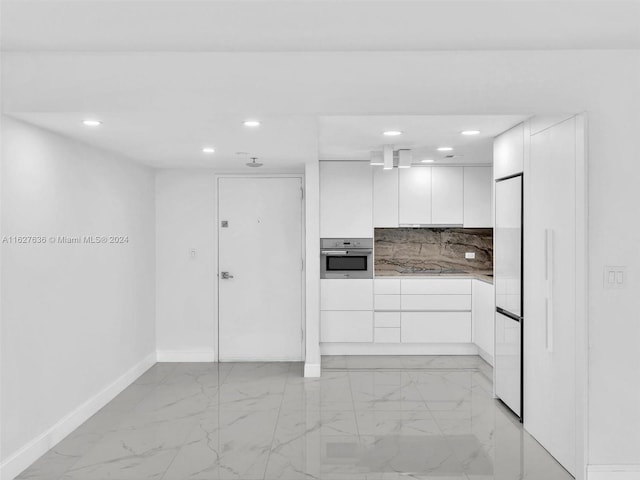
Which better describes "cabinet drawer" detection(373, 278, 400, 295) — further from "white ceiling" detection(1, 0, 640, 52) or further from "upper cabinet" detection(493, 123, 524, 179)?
"white ceiling" detection(1, 0, 640, 52)

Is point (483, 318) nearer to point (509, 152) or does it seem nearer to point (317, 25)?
point (509, 152)

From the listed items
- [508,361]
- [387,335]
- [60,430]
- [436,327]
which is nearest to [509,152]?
[508,361]

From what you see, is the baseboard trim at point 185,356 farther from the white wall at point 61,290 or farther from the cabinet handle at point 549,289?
the cabinet handle at point 549,289

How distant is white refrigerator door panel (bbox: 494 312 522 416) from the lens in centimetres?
402

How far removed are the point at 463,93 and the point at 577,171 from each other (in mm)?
834

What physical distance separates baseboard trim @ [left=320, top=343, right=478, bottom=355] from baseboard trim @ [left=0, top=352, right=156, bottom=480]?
7.60ft

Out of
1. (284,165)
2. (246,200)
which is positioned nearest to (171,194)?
(246,200)

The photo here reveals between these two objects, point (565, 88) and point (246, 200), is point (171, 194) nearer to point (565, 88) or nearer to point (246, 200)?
point (246, 200)

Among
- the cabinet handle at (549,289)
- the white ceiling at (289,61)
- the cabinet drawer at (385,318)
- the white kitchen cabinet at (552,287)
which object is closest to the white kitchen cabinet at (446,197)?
the cabinet drawer at (385,318)

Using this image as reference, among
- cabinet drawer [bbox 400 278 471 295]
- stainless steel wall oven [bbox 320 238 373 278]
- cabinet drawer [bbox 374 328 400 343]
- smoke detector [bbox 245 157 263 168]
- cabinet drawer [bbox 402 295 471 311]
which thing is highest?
smoke detector [bbox 245 157 263 168]

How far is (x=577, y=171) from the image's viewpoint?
3.09 meters

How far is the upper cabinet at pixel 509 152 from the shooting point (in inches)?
157

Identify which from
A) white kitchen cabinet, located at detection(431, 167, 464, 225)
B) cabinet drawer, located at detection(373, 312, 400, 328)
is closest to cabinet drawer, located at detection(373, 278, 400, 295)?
cabinet drawer, located at detection(373, 312, 400, 328)

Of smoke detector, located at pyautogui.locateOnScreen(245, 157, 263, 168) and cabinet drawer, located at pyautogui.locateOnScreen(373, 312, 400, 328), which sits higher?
smoke detector, located at pyautogui.locateOnScreen(245, 157, 263, 168)
